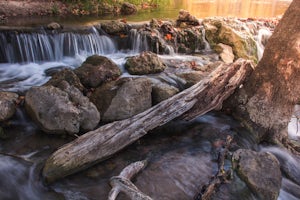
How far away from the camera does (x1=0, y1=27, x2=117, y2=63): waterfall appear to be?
8.06m

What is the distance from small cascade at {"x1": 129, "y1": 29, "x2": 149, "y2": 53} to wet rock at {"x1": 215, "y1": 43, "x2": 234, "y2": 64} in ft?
8.49

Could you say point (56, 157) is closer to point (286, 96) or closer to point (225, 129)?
point (225, 129)

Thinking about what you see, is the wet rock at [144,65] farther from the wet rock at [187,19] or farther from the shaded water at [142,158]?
the wet rock at [187,19]

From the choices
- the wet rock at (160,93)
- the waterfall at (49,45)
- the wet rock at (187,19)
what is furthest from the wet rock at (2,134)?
the wet rock at (187,19)

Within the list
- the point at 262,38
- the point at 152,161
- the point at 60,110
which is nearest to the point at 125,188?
the point at 152,161

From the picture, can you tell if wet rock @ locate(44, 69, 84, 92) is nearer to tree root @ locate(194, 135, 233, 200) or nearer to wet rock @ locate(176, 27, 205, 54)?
tree root @ locate(194, 135, 233, 200)

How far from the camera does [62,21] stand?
432 inches

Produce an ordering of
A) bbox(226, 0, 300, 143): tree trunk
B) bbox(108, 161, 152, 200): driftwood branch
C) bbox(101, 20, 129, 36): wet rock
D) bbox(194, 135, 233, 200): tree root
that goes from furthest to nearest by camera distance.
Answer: bbox(101, 20, 129, 36): wet rock, bbox(226, 0, 300, 143): tree trunk, bbox(194, 135, 233, 200): tree root, bbox(108, 161, 152, 200): driftwood branch

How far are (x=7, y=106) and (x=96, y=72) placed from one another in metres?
2.05

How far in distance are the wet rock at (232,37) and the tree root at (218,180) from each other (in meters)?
6.33

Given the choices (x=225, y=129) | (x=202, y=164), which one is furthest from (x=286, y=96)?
(x=202, y=164)

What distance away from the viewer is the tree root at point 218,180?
3.91 meters

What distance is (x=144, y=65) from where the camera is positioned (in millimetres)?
7664

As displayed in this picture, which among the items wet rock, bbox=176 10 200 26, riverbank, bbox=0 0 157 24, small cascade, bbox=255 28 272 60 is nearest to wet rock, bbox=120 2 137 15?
riverbank, bbox=0 0 157 24
